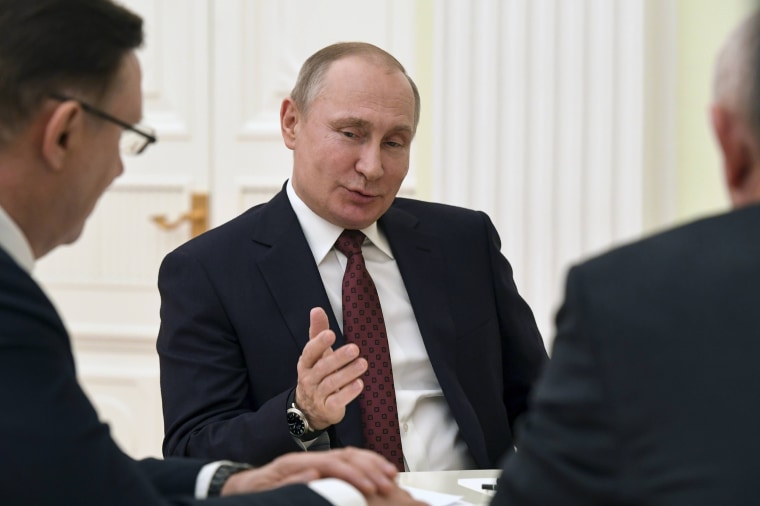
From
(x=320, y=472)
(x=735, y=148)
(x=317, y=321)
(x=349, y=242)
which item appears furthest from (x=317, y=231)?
(x=735, y=148)

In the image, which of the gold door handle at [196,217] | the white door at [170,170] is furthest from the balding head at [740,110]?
the gold door handle at [196,217]

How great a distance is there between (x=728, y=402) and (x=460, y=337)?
59.0 inches

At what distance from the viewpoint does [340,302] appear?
7.88 feet

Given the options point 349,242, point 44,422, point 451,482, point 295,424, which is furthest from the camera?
point 349,242

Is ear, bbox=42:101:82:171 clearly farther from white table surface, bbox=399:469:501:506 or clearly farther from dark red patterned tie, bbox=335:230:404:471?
dark red patterned tie, bbox=335:230:404:471

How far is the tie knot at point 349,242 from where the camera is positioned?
2.45 metres

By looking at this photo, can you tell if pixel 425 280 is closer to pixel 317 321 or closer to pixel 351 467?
pixel 317 321

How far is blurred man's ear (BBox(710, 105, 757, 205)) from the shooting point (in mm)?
1083

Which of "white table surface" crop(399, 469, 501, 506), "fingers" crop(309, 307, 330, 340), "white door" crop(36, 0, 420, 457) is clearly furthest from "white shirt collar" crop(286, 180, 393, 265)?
"white door" crop(36, 0, 420, 457)

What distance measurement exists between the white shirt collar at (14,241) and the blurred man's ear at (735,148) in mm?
798

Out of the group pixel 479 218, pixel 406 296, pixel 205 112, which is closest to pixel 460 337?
pixel 406 296

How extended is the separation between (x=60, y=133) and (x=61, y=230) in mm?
139

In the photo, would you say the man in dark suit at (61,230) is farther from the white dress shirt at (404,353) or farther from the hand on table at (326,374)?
the white dress shirt at (404,353)

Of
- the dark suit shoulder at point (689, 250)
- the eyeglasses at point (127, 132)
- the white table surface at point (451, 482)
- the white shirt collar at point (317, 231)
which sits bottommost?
the white table surface at point (451, 482)
